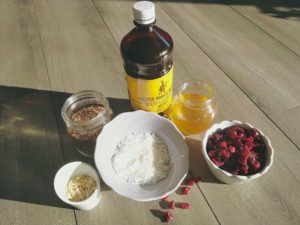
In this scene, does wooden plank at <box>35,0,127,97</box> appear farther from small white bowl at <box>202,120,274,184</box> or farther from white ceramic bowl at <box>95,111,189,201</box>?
small white bowl at <box>202,120,274,184</box>

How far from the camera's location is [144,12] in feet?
1.87

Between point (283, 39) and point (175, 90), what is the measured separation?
1.41 ft

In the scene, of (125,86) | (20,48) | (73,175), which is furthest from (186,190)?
(20,48)

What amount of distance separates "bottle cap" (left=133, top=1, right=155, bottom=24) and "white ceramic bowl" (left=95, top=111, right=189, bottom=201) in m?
0.20

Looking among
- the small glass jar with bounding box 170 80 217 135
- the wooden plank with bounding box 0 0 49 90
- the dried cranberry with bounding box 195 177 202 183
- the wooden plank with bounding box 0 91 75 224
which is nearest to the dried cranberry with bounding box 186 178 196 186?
the dried cranberry with bounding box 195 177 202 183

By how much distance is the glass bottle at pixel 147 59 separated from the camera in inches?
24.2

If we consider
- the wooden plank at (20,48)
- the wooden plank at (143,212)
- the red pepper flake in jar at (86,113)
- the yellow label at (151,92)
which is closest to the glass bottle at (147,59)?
the yellow label at (151,92)

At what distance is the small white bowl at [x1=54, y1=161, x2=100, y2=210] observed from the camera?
0.59 meters

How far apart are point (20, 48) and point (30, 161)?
488 millimetres

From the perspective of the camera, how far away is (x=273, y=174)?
65 centimetres

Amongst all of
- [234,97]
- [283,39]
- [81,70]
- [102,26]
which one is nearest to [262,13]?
[283,39]

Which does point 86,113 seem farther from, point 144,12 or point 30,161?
point 144,12

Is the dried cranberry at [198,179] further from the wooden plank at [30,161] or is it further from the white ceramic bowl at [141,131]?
the wooden plank at [30,161]

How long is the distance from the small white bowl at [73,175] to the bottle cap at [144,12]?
311 mm
